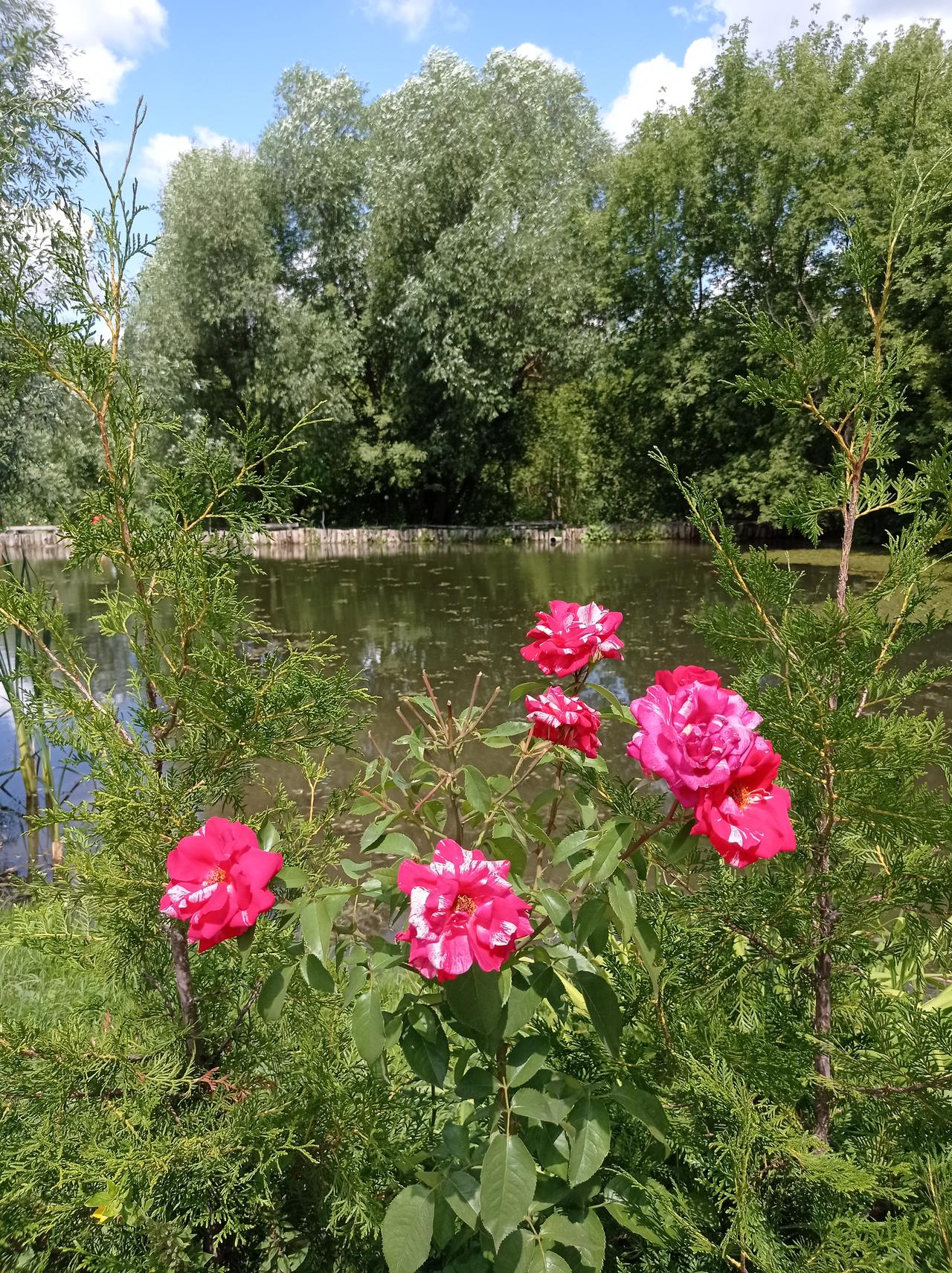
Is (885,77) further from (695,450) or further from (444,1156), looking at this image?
(444,1156)

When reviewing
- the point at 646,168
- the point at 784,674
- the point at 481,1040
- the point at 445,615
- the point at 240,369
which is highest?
the point at 646,168

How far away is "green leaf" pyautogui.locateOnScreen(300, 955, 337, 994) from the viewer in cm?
103

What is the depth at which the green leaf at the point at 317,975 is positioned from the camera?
103 cm

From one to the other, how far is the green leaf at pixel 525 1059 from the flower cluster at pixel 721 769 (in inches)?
15.1

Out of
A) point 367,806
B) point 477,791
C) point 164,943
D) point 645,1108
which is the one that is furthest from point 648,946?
point 164,943

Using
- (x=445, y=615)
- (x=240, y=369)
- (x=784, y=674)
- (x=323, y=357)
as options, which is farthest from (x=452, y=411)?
(x=784, y=674)

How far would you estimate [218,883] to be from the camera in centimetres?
106

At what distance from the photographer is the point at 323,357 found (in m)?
21.0

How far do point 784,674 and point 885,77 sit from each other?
80.5 feet

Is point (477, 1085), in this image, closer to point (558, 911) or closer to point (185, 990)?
point (558, 911)

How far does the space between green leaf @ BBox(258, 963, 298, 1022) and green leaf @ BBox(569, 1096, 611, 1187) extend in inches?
16.7

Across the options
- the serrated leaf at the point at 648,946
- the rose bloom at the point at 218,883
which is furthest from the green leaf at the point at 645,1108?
the rose bloom at the point at 218,883

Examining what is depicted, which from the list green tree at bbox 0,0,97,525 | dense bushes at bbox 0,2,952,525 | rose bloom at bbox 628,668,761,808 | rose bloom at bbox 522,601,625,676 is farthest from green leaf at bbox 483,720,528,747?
dense bushes at bbox 0,2,952,525

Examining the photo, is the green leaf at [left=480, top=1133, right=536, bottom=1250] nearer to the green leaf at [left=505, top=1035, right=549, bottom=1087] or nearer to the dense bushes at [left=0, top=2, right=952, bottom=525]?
the green leaf at [left=505, top=1035, right=549, bottom=1087]
